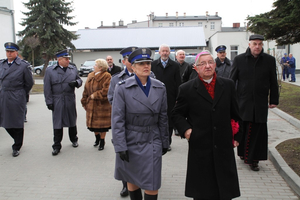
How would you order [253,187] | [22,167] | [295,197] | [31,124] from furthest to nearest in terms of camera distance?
[31,124] → [22,167] → [253,187] → [295,197]

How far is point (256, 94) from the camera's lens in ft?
17.4

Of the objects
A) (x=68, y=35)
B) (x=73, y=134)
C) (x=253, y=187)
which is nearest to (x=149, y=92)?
(x=253, y=187)

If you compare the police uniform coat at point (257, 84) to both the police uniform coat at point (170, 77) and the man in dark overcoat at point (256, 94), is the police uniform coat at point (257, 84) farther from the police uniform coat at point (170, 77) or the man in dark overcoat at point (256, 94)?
the police uniform coat at point (170, 77)

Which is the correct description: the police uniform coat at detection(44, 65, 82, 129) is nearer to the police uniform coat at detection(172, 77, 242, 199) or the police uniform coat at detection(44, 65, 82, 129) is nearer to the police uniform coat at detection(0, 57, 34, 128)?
the police uniform coat at detection(0, 57, 34, 128)

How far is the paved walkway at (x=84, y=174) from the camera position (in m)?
4.62

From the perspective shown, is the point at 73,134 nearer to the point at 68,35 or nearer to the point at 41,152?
the point at 41,152

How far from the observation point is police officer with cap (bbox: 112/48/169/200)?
346 centimetres

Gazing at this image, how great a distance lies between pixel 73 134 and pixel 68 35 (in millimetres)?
31833

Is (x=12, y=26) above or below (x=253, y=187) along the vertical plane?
above

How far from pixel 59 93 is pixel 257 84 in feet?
13.4

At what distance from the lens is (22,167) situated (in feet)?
19.5

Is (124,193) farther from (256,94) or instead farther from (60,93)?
(60,93)

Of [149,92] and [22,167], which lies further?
[22,167]

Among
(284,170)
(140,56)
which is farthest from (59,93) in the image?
(284,170)
